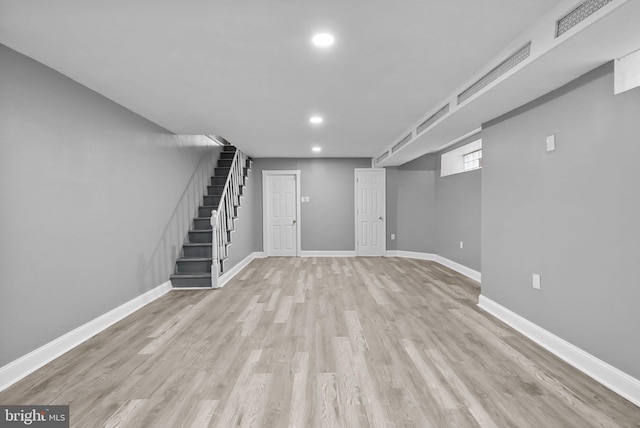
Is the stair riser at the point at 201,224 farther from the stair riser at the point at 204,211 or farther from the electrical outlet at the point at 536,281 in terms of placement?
the electrical outlet at the point at 536,281

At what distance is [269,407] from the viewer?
1.81 meters

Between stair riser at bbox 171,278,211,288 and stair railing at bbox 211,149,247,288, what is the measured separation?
0.28 ft

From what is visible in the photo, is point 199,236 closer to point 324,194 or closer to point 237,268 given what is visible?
point 237,268

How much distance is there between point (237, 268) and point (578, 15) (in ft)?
17.8

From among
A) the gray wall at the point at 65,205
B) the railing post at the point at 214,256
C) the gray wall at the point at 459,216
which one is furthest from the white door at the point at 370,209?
the gray wall at the point at 65,205

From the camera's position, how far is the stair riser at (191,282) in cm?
443

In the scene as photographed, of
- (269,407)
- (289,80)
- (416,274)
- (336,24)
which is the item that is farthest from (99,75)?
(416,274)

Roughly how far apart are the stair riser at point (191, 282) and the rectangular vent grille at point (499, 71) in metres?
3.97

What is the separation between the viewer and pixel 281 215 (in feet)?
24.0

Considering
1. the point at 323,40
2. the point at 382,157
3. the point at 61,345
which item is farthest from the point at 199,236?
the point at 382,157

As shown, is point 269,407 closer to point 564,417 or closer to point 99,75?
point 564,417

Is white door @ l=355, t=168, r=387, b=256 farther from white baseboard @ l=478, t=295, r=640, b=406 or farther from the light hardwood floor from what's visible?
white baseboard @ l=478, t=295, r=640, b=406

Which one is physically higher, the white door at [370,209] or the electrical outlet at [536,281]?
the white door at [370,209]

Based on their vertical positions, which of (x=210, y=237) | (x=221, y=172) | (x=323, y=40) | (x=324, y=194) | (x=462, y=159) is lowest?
(x=210, y=237)
